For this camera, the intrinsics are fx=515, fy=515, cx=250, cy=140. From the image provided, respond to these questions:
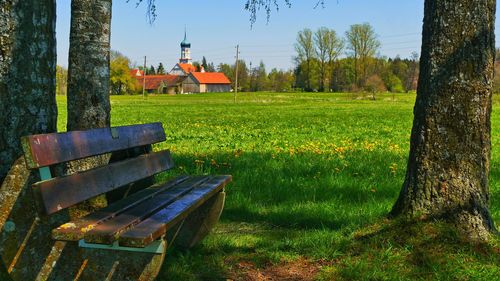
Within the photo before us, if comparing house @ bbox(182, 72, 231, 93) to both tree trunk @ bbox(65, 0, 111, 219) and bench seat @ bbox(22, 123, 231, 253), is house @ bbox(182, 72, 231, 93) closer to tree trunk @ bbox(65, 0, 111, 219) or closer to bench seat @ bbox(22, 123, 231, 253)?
tree trunk @ bbox(65, 0, 111, 219)

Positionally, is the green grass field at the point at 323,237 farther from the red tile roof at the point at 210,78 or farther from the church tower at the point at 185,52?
the church tower at the point at 185,52

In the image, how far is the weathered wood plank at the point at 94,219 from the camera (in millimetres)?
2417

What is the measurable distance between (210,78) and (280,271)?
457 feet

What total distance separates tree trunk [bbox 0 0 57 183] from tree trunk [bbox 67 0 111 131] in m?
1.19

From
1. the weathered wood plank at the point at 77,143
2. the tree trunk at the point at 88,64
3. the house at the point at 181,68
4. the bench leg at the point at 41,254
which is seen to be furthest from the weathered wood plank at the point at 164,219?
the house at the point at 181,68

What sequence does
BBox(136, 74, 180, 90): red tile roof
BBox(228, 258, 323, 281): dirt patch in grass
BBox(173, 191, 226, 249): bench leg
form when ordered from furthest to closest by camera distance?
BBox(136, 74, 180, 90): red tile roof, BBox(173, 191, 226, 249): bench leg, BBox(228, 258, 323, 281): dirt patch in grass

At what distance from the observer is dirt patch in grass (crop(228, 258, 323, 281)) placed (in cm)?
345

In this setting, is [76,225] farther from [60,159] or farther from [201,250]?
[201,250]

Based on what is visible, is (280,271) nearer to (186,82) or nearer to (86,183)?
(86,183)

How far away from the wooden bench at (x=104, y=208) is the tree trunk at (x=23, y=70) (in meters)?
0.33

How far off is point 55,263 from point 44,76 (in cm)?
115

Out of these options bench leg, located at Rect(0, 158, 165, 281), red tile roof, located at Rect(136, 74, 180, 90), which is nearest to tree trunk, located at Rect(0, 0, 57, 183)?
bench leg, located at Rect(0, 158, 165, 281)

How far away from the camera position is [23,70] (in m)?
3.08

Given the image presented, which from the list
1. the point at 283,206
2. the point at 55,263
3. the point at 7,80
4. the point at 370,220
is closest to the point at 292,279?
the point at 370,220
